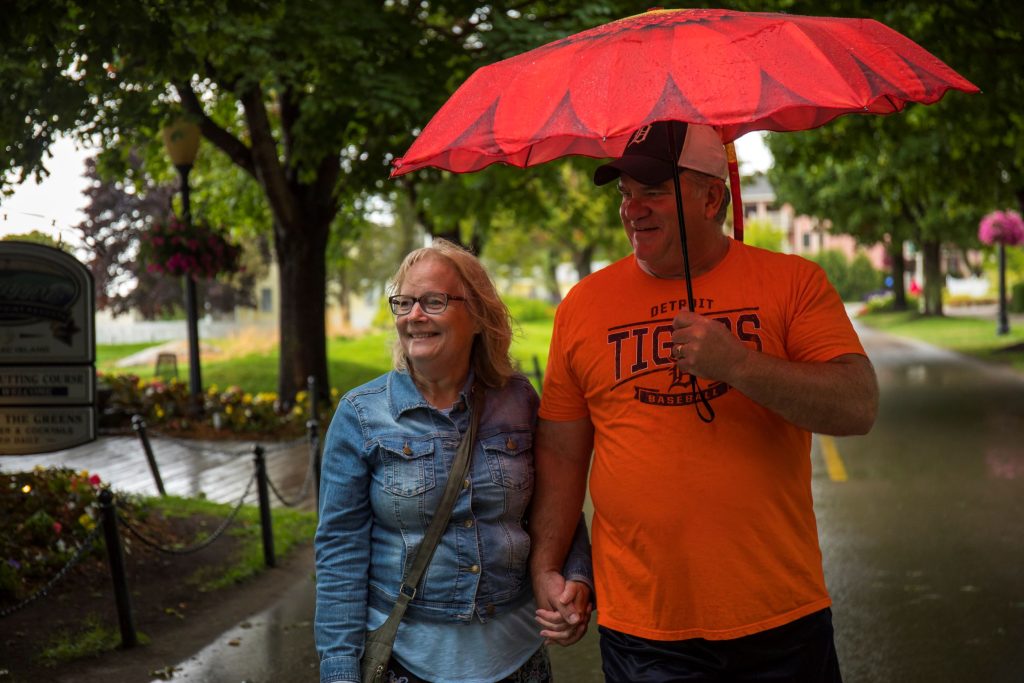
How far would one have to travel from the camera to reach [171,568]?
8.23 meters

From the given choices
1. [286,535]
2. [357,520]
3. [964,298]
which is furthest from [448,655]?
[964,298]

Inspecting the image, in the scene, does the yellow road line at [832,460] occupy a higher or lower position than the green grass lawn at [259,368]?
lower

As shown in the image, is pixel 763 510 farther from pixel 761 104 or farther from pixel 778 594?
pixel 761 104

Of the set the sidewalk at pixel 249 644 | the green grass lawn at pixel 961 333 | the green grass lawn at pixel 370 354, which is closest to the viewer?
the sidewalk at pixel 249 644

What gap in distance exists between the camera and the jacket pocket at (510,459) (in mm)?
3168

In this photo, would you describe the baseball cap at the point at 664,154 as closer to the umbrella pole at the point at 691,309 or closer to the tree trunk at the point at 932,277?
the umbrella pole at the point at 691,309

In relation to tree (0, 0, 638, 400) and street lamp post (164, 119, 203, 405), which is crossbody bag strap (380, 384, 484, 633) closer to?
tree (0, 0, 638, 400)

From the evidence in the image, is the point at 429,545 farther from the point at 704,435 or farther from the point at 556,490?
the point at 704,435

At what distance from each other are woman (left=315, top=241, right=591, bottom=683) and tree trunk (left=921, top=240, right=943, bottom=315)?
44219 millimetres

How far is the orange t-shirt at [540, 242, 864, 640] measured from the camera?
115 inches

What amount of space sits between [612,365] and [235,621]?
16.1ft

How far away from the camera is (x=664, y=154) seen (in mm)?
3059

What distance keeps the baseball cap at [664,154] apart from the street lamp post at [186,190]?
12.1m

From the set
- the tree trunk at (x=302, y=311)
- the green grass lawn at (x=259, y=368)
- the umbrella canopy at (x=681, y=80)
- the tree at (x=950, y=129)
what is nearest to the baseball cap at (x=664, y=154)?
the umbrella canopy at (x=681, y=80)
